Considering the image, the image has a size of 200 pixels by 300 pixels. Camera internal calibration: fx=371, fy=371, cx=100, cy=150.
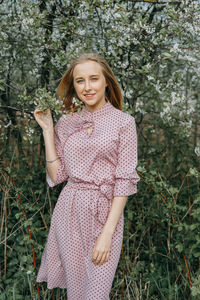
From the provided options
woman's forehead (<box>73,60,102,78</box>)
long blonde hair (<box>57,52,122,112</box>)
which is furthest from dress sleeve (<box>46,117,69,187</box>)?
woman's forehead (<box>73,60,102,78</box>)

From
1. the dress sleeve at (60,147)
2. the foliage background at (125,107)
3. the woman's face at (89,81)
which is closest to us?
the woman's face at (89,81)

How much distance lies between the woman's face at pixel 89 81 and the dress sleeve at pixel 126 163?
22 cm

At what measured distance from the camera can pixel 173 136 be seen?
3502mm

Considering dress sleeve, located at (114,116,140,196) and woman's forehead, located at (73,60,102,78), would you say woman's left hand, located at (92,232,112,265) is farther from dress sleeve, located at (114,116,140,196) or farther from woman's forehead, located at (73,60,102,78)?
woman's forehead, located at (73,60,102,78)

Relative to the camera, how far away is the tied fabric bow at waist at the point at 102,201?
1.87 meters

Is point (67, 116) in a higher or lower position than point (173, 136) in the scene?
higher

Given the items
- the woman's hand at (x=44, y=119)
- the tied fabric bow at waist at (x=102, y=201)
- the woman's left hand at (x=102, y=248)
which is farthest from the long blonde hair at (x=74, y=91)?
the woman's left hand at (x=102, y=248)

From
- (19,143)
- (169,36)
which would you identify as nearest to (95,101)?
(169,36)

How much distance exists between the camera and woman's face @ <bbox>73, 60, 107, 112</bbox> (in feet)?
6.31

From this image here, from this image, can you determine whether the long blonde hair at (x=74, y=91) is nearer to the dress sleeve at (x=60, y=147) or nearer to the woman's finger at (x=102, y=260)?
the dress sleeve at (x=60, y=147)

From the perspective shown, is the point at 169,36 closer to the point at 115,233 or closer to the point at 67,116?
the point at 67,116

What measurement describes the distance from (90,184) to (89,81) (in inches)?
21.0

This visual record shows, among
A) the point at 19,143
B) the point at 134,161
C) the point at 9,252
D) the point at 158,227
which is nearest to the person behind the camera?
the point at 134,161

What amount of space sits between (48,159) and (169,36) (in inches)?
47.5
